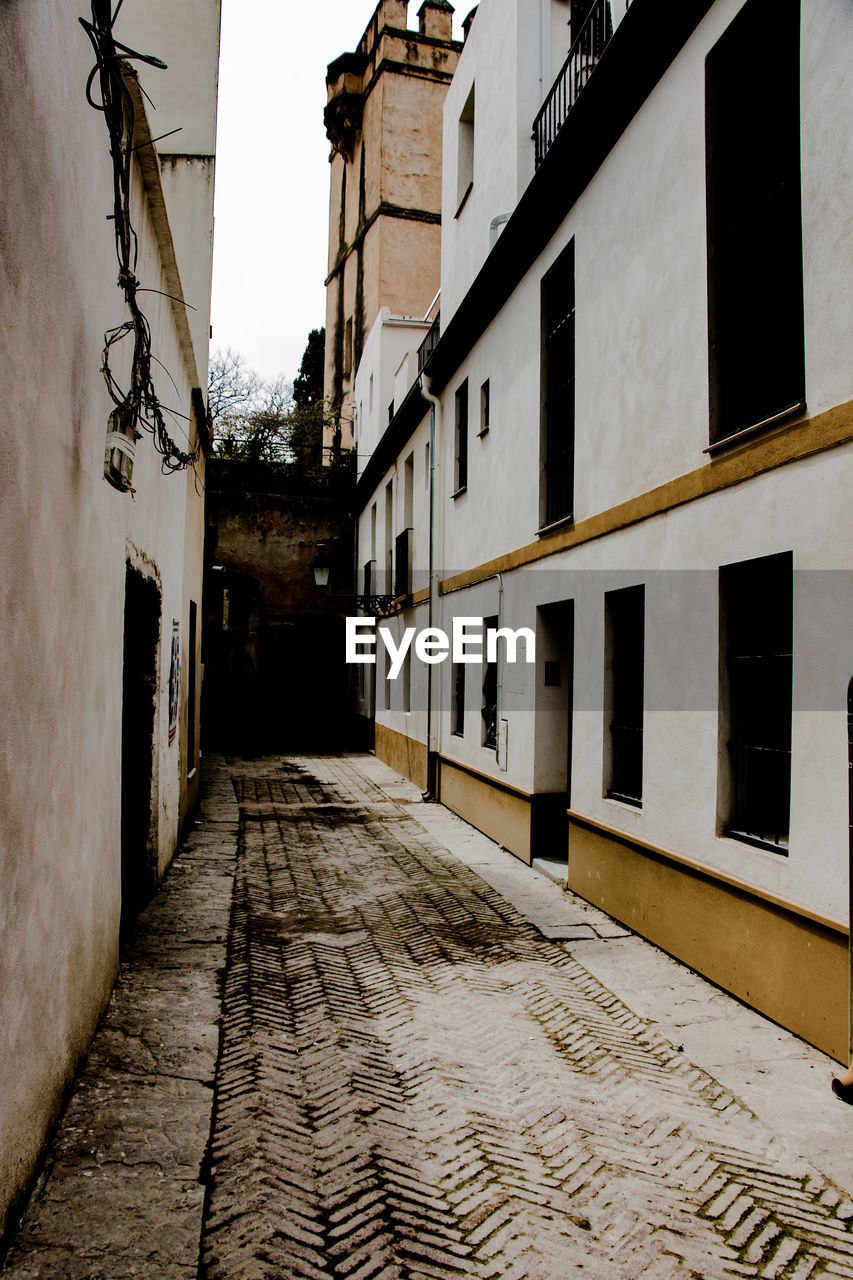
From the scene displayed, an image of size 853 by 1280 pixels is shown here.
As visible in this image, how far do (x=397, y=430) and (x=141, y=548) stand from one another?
11.7m

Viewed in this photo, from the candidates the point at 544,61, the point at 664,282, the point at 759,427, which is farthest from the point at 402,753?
the point at 759,427

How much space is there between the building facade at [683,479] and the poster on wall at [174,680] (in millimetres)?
3542

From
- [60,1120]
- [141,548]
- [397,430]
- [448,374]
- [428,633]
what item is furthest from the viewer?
[397,430]

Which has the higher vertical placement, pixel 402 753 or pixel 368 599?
pixel 368 599

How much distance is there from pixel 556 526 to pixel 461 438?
4786 mm

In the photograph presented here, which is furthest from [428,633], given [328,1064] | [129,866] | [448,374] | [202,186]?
[328,1064]

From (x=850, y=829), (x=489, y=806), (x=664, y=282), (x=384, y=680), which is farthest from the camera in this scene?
(x=384, y=680)

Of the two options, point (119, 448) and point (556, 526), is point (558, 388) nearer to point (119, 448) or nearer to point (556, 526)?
point (556, 526)

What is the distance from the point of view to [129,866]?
22.6 ft

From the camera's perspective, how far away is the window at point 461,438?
42.0ft

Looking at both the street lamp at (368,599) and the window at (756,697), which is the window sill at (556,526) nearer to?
the window at (756,697)

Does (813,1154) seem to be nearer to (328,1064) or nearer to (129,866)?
(328,1064)

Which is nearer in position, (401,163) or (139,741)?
(139,741)

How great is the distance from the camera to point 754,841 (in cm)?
530
